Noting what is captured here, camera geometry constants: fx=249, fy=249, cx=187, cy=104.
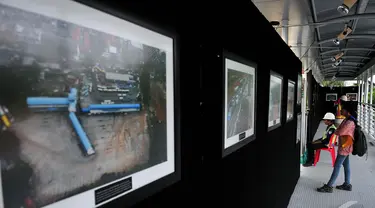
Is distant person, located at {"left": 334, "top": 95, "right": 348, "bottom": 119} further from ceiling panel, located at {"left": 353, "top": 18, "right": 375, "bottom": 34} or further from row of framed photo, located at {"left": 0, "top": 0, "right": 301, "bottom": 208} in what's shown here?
row of framed photo, located at {"left": 0, "top": 0, "right": 301, "bottom": 208}

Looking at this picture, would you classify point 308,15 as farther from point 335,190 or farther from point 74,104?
point 74,104

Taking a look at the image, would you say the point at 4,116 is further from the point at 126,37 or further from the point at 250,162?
the point at 250,162

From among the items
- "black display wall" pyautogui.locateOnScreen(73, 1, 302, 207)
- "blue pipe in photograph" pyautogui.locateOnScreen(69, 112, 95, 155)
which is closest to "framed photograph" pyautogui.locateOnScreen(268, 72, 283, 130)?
"black display wall" pyautogui.locateOnScreen(73, 1, 302, 207)

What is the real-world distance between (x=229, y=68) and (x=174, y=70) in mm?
634

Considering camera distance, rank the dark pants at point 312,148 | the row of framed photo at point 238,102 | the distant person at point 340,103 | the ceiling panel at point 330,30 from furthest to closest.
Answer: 1. the ceiling panel at point 330,30
2. the dark pants at point 312,148
3. the distant person at point 340,103
4. the row of framed photo at point 238,102

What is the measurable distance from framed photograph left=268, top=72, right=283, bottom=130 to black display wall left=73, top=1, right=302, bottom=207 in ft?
0.87

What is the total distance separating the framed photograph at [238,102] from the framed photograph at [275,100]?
2.23ft

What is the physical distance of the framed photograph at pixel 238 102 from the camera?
163 centimetres

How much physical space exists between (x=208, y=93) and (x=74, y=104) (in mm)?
885

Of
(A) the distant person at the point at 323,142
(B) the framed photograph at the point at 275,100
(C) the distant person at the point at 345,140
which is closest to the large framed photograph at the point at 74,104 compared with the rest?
(B) the framed photograph at the point at 275,100

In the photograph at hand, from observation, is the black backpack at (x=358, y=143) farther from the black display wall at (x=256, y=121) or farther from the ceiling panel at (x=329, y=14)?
the ceiling panel at (x=329, y=14)

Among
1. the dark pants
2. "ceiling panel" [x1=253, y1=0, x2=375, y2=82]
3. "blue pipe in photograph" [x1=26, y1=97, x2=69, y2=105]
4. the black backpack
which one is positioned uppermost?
"ceiling panel" [x1=253, y1=0, x2=375, y2=82]

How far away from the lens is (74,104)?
673 mm

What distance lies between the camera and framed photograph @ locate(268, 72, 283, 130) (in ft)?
8.77
